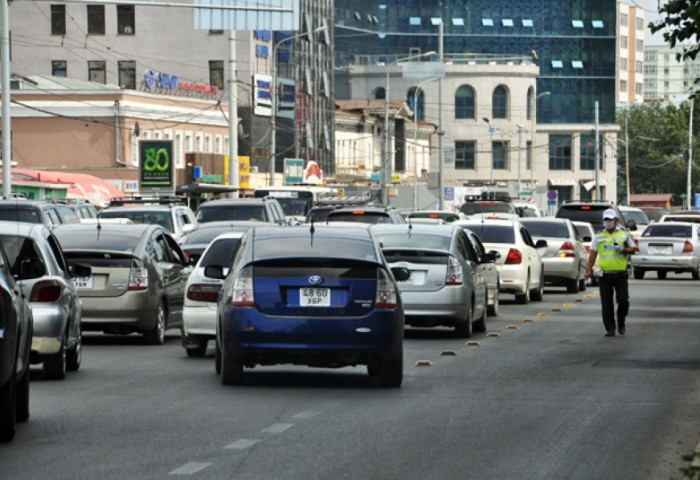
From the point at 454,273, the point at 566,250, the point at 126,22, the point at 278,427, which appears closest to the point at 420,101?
the point at 126,22

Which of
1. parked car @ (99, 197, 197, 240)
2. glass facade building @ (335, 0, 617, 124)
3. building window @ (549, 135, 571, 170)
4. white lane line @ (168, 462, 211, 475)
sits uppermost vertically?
glass facade building @ (335, 0, 617, 124)

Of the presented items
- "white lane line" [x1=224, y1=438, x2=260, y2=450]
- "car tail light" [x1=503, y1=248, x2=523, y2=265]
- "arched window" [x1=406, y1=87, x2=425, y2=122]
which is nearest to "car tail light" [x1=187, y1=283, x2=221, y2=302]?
"white lane line" [x1=224, y1=438, x2=260, y2=450]

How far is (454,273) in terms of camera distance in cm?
2403

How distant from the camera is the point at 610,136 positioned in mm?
168375

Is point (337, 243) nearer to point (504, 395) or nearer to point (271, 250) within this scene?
point (271, 250)

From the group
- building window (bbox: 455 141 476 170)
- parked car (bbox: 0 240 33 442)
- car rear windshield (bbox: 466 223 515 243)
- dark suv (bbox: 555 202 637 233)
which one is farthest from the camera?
building window (bbox: 455 141 476 170)

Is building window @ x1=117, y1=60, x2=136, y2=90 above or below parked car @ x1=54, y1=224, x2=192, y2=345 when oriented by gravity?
above

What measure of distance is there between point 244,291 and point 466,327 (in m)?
8.49

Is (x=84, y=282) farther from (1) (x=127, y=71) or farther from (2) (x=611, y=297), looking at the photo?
(1) (x=127, y=71)

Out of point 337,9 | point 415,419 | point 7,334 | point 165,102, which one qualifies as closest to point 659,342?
point 415,419

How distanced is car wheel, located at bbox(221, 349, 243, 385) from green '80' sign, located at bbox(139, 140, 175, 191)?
180 ft

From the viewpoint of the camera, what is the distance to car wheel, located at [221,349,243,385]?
16438mm

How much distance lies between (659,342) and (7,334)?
44.9 ft

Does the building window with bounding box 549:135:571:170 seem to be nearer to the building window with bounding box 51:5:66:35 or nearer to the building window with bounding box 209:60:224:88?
the building window with bounding box 209:60:224:88
